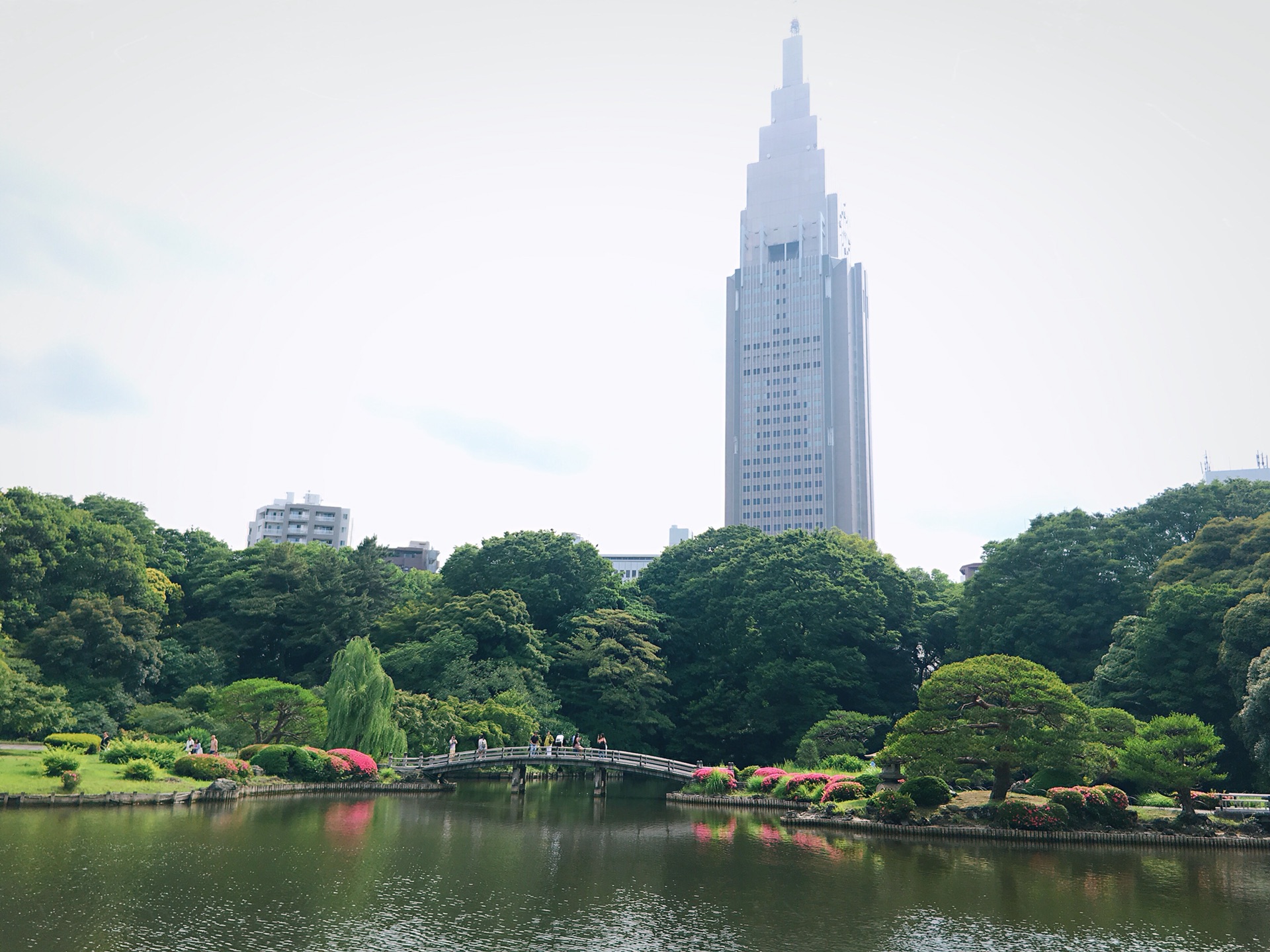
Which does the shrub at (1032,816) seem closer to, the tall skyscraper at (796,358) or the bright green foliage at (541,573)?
the bright green foliage at (541,573)

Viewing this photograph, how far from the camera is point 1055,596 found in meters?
52.9

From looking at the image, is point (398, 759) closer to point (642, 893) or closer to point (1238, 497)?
point (642, 893)

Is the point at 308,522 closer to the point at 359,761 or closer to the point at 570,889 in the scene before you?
the point at 359,761

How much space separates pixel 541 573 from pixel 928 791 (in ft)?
114

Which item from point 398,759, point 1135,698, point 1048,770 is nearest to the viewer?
point 1048,770

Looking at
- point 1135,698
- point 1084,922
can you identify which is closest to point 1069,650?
point 1135,698

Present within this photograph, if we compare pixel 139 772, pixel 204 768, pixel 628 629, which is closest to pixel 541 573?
pixel 628 629

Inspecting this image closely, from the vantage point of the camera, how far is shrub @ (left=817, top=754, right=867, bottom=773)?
43188 millimetres

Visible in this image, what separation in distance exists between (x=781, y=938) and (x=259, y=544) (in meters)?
56.8

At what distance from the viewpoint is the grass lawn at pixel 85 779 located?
107 feet

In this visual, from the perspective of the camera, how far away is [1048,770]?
34812 millimetres

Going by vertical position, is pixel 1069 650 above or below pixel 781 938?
above

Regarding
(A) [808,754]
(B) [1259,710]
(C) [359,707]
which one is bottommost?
(A) [808,754]

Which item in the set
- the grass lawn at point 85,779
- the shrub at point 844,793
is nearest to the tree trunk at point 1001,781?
the shrub at point 844,793
